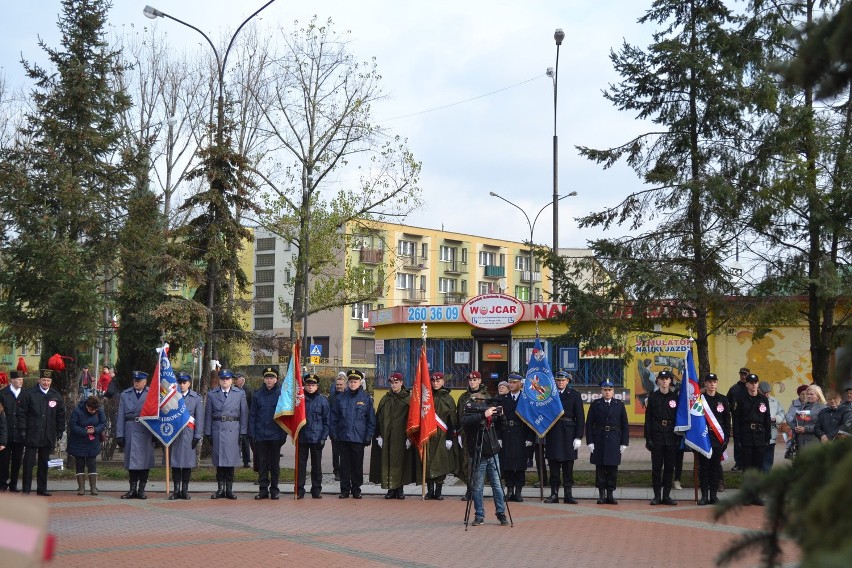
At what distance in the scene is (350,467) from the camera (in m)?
18.8

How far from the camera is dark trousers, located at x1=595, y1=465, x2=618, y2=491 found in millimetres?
17688

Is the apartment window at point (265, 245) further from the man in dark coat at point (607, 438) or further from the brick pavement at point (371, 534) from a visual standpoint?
the brick pavement at point (371, 534)

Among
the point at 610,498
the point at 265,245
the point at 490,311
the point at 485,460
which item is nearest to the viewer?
the point at 485,460

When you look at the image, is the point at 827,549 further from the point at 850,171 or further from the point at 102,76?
the point at 102,76

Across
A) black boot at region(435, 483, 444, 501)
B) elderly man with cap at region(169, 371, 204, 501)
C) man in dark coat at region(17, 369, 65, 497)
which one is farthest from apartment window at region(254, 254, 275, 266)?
black boot at region(435, 483, 444, 501)

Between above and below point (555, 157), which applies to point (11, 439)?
below

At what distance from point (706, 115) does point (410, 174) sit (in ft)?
70.8

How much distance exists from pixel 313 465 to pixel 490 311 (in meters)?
18.8

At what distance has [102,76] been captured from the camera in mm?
25297

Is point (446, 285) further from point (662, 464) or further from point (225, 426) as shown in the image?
point (662, 464)

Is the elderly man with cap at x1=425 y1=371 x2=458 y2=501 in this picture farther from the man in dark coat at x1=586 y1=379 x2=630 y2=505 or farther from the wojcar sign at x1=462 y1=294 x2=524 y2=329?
the wojcar sign at x1=462 y1=294 x2=524 y2=329

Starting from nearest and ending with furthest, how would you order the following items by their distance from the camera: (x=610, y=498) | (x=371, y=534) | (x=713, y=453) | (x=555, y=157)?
(x=371, y=534), (x=713, y=453), (x=610, y=498), (x=555, y=157)

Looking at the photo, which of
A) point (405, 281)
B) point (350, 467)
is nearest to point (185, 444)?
point (350, 467)

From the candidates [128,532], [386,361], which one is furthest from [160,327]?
[386,361]
